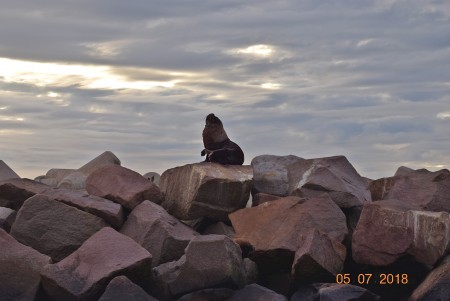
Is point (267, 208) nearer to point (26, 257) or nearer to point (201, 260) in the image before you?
point (201, 260)

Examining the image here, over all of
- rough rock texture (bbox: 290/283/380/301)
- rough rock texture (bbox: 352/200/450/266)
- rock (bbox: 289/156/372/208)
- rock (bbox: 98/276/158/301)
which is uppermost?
rock (bbox: 289/156/372/208)

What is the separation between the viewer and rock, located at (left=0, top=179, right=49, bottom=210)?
13.6 meters

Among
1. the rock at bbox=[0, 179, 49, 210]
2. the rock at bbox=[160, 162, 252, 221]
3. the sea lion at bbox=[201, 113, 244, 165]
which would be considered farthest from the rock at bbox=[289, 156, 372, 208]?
the rock at bbox=[0, 179, 49, 210]

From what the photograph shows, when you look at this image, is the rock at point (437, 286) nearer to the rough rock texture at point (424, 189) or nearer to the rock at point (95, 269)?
the rough rock texture at point (424, 189)

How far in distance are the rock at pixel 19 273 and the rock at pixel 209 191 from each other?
258cm

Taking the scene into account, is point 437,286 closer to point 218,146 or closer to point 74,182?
point 218,146

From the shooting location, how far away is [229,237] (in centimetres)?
1205

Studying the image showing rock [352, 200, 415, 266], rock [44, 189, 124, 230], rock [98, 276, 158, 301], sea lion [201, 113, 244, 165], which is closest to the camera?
rock [98, 276, 158, 301]

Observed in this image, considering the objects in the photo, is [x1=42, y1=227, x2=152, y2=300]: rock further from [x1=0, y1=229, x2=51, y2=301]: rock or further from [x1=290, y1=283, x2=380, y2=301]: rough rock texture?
[x1=290, y1=283, x2=380, y2=301]: rough rock texture

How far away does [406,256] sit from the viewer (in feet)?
36.8

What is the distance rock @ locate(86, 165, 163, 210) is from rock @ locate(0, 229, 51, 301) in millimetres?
2002

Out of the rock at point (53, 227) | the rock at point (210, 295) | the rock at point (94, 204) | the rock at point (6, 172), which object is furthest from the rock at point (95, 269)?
the rock at point (6, 172)

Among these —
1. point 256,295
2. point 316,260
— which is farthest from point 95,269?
point 316,260

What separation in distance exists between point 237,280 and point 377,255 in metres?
1.88
